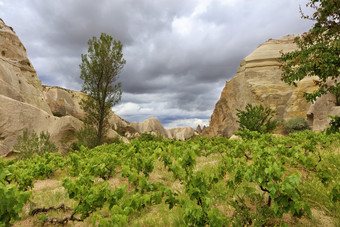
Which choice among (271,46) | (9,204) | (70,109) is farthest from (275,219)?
(70,109)

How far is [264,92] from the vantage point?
85.3ft

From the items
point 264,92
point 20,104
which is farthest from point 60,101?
point 264,92

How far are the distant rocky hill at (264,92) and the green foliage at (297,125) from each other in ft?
1.82

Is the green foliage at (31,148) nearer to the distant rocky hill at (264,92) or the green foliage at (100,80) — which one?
the green foliage at (100,80)

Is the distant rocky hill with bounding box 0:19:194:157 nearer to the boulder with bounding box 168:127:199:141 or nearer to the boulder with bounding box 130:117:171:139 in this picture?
the boulder with bounding box 130:117:171:139

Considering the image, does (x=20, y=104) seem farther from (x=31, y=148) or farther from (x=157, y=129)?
(x=157, y=129)

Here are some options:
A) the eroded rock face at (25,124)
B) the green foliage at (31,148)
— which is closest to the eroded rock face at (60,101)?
the eroded rock face at (25,124)

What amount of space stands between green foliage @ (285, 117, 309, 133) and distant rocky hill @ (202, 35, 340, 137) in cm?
55

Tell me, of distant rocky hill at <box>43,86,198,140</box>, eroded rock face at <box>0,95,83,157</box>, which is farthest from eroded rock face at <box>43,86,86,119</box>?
eroded rock face at <box>0,95,83,157</box>

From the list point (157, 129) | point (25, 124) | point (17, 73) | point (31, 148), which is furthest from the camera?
point (157, 129)

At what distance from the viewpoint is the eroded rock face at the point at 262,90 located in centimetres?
2332

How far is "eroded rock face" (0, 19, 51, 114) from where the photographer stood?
74.2 ft

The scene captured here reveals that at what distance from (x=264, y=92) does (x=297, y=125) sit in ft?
23.2

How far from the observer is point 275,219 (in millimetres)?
2863
